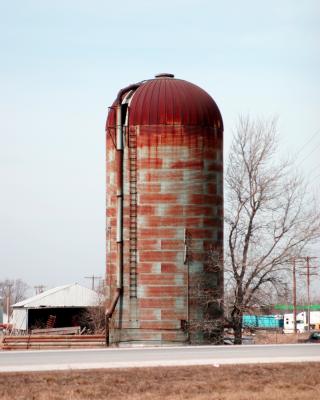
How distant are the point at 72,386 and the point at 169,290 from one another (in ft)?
43.8

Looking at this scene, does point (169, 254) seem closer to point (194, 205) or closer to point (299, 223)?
point (194, 205)

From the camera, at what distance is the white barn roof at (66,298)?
7262 cm

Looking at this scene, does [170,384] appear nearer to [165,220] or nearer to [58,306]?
[165,220]

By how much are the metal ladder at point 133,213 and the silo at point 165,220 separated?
4 cm

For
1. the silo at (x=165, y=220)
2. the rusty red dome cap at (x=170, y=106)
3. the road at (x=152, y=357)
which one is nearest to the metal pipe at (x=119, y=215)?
the silo at (x=165, y=220)

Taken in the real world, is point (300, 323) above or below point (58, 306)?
below

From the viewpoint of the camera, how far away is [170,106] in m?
34.3

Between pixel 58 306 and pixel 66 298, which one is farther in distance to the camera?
pixel 66 298

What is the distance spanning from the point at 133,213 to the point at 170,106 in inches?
188

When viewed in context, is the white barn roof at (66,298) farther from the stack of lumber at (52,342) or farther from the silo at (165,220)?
the silo at (165,220)

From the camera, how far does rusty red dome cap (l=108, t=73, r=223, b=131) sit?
1350 inches

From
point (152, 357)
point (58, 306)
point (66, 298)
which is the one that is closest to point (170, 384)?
point (152, 357)

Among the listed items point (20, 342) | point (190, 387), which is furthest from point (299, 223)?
point (190, 387)

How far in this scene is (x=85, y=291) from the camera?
7556 cm
